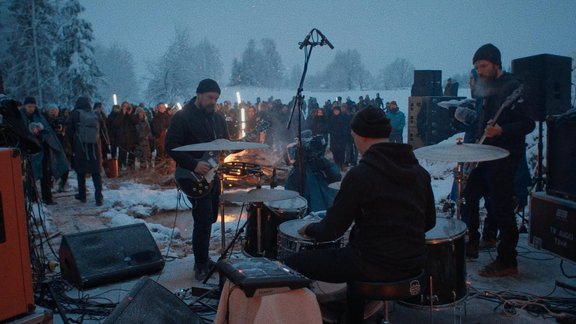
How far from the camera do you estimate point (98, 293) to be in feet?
15.1

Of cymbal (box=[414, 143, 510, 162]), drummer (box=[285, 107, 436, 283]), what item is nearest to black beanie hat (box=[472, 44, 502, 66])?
cymbal (box=[414, 143, 510, 162])

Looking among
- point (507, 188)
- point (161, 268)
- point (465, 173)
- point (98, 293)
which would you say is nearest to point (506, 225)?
point (507, 188)

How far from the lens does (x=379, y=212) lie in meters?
2.88

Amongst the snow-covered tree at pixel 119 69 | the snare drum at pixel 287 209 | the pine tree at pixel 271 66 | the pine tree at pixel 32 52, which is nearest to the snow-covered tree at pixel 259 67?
the pine tree at pixel 271 66

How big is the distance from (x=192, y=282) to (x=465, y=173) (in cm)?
315

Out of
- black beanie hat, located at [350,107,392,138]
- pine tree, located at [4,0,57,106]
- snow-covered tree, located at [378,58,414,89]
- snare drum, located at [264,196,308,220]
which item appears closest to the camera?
black beanie hat, located at [350,107,392,138]

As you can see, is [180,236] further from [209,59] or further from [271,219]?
[209,59]

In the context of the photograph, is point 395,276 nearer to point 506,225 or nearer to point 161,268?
point 506,225

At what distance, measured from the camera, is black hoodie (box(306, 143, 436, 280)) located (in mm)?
2861

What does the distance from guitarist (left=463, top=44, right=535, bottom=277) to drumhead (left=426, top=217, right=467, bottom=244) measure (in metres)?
1.06

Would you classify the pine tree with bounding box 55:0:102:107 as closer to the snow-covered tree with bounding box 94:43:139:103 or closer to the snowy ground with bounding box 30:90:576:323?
the snowy ground with bounding box 30:90:576:323

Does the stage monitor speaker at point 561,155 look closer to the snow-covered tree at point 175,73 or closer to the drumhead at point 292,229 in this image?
the drumhead at point 292,229

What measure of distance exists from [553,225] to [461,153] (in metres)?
1.74

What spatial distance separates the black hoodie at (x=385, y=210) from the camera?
2.86 meters
